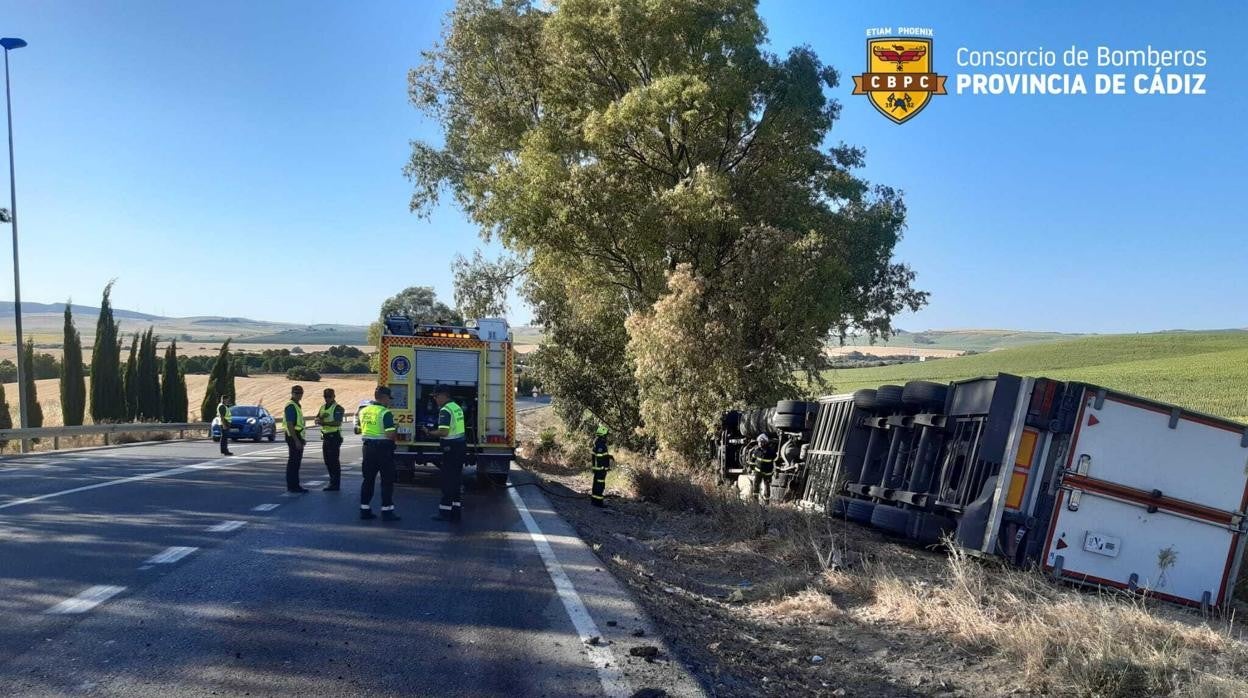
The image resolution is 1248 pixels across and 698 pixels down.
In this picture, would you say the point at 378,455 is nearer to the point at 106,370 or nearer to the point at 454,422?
the point at 454,422

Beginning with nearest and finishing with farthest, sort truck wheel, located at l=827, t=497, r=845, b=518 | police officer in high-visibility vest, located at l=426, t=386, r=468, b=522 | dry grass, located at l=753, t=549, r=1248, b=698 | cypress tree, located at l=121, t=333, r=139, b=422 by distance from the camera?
dry grass, located at l=753, t=549, r=1248, b=698, truck wheel, located at l=827, t=497, r=845, b=518, police officer in high-visibility vest, located at l=426, t=386, r=468, b=522, cypress tree, located at l=121, t=333, r=139, b=422

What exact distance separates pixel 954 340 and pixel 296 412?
80571mm

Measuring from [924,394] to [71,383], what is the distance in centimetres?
3543

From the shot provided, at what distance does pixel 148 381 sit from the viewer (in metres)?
43.4

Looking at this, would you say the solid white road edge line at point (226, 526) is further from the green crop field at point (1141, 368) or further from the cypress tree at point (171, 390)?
the cypress tree at point (171, 390)

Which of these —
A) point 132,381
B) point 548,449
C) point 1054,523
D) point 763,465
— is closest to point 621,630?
point 1054,523

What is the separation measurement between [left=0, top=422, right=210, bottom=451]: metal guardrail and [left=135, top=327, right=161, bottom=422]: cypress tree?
4.39 meters

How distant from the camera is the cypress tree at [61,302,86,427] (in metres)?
36.1

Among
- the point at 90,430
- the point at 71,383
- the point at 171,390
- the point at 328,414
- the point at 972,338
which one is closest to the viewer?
the point at 328,414

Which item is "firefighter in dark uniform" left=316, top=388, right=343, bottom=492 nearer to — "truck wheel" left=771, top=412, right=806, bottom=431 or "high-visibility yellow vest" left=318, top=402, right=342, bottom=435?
"high-visibility yellow vest" left=318, top=402, right=342, bottom=435

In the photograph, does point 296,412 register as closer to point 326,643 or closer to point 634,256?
point 326,643

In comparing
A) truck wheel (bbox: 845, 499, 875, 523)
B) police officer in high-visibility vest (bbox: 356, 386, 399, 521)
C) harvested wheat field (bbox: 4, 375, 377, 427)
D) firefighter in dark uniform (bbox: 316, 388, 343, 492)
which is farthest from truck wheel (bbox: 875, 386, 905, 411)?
harvested wheat field (bbox: 4, 375, 377, 427)

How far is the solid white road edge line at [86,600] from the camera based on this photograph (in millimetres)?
6258

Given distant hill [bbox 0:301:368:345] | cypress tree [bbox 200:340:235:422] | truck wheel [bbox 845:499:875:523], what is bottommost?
distant hill [bbox 0:301:368:345]
